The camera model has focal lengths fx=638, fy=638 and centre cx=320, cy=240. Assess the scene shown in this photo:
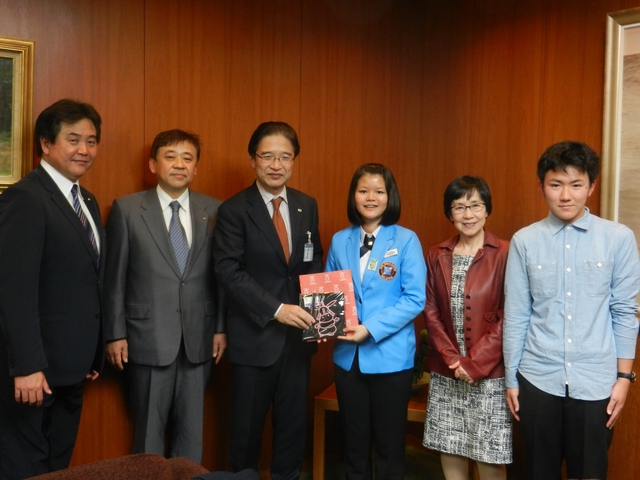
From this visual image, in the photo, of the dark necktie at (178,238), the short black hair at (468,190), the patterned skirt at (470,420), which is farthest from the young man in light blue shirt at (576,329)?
the dark necktie at (178,238)

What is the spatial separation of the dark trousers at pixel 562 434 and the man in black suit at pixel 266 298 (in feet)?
3.52

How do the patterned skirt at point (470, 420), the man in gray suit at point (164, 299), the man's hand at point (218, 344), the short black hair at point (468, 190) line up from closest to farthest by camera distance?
the patterned skirt at point (470, 420), the short black hair at point (468, 190), the man in gray suit at point (164, 299), the man's hand at point (218, 344)

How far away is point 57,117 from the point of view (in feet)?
8.66

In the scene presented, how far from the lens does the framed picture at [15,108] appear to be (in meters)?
2.79

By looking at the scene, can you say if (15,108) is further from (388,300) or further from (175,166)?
(388,300)

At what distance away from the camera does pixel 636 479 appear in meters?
3.00

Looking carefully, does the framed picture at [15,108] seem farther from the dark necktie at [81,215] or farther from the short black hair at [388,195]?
the short black hair at [388,195]

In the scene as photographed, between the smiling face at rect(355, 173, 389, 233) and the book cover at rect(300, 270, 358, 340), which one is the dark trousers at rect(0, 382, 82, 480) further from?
the smiling face at rect(355, 173, 389, 233)

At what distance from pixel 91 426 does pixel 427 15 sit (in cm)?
323

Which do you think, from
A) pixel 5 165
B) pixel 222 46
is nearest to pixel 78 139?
pixel 5 165

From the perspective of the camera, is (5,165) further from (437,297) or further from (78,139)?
(437,297)

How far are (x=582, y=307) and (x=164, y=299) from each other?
5.89 feet

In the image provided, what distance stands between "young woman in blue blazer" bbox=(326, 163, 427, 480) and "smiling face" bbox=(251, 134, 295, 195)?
0.34 meters

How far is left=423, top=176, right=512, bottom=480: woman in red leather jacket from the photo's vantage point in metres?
2.72
